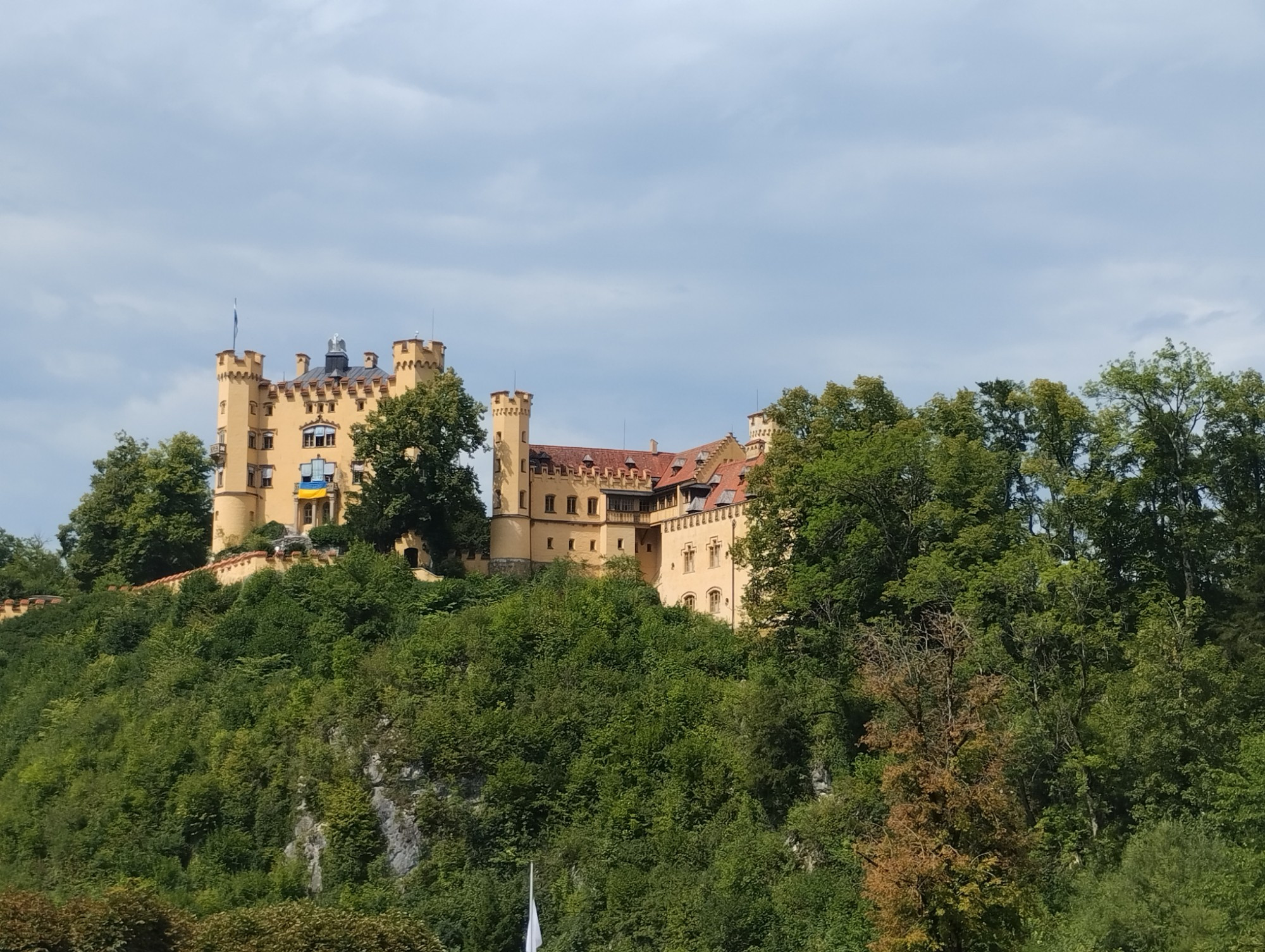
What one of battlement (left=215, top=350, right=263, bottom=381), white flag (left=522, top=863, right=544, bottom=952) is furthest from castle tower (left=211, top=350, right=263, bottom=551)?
white flag (left=522, top=863, right=544, bottom=952)

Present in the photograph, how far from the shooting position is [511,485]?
307 ft

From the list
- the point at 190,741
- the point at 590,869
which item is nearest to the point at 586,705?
the point at 590,869

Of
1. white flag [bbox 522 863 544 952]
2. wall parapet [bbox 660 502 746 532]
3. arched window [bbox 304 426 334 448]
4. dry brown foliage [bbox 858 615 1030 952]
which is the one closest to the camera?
dry brown foliage [bbox 858 615 1030 952]

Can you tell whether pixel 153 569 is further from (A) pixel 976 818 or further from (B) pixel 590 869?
(A) pixel 976 818

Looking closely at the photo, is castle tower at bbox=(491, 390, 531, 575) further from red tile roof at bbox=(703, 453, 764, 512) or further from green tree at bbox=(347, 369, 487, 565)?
red tile roof at bbox=(703, 453, 764, 512)

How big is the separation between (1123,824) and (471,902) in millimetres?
20488

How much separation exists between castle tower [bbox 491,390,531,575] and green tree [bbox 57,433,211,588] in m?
13.8

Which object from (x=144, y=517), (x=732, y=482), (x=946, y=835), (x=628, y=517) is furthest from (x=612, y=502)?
(x=946, y=835)

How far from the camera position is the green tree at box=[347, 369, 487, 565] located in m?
89.1

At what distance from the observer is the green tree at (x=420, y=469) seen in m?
89.1

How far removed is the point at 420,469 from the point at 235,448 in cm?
1092

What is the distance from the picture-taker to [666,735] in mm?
73312

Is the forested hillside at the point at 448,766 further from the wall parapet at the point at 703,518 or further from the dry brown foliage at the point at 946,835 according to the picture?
the dry brown foliage at the point at 946,835

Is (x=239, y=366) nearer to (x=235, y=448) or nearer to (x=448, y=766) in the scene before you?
(x=235, y=448)
